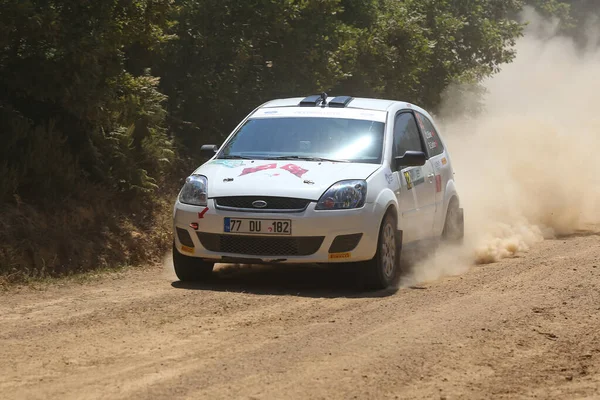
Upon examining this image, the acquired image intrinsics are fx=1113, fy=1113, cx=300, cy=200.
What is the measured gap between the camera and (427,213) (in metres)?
11.8

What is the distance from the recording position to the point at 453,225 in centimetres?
1284

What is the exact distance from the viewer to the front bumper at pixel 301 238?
9812mm

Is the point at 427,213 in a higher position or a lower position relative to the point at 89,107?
lower

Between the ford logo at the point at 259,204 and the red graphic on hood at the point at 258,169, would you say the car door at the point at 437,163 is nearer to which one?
the red graphic on hood at the point at 258,169

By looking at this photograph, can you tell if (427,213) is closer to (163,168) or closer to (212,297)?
(212,297)

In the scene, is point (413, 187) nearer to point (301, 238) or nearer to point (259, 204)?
point (301, 238)

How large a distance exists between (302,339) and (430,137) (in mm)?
5523

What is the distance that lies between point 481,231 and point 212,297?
596 cm

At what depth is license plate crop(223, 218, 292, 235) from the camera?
9828mm

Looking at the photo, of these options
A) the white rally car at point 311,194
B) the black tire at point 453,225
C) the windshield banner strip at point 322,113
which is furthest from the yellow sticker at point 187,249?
the black tire at point 453,225

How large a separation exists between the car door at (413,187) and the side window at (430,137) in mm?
188

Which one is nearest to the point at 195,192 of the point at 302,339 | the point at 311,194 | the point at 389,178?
the point at 311,194

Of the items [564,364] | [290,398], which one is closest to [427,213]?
[564,364]

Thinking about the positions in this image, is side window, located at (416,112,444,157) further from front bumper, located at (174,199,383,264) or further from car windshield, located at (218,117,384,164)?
front bumper, located at (174,199,383,264)
